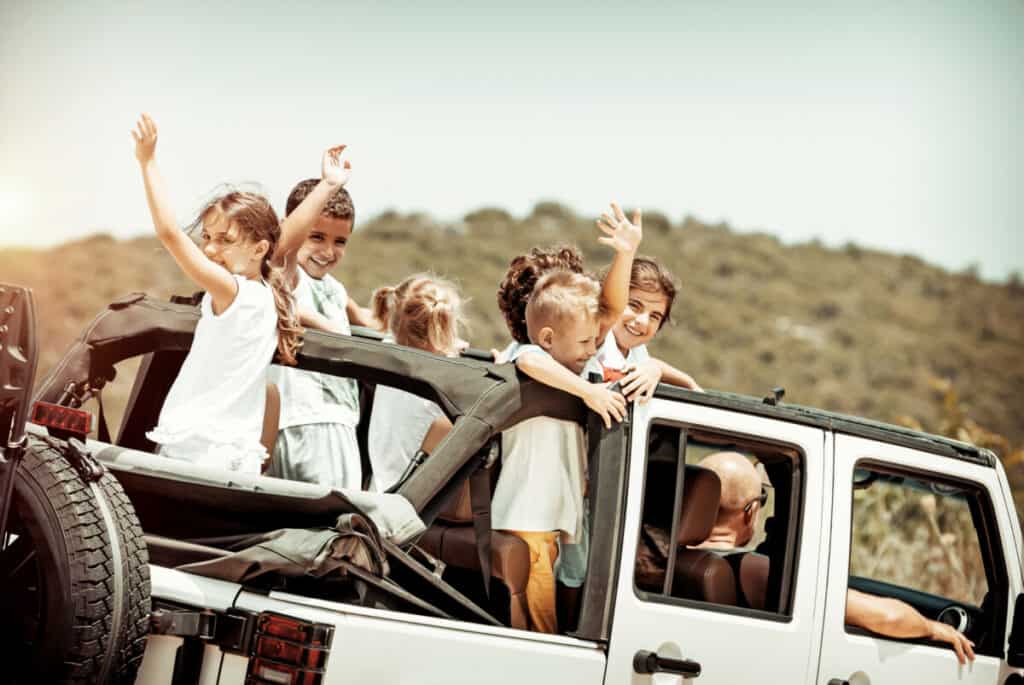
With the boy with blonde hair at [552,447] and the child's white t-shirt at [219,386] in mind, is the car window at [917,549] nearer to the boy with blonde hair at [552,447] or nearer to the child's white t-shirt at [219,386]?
the boy with blonde hair at [552,447]

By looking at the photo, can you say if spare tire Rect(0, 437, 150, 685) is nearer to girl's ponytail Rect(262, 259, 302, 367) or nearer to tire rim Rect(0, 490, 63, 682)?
tire rim Rect(0, 490, 63, 682)

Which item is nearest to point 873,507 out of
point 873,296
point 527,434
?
point 527,434

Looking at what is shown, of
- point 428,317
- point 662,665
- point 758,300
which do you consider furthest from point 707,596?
point 758,300

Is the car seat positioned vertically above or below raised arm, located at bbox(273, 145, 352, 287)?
below

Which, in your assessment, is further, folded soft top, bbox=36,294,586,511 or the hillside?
the hillside

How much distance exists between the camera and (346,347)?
436cm

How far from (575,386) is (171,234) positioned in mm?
1355

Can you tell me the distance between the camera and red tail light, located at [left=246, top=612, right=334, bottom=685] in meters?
3.28

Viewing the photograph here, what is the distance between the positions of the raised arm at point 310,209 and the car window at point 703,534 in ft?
5.19

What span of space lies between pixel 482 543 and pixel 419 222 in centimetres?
4487

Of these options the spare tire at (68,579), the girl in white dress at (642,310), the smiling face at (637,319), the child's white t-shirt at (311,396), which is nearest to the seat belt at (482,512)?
the child's white t-shirt at (311,396)

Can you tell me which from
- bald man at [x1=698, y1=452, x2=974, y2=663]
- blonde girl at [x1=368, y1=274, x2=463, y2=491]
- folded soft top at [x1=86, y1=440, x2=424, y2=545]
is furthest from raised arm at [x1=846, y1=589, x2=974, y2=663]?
folded soft top at [x1=86, y1=440, x2=424, y2=545]

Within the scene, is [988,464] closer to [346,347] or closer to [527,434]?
[527,434]

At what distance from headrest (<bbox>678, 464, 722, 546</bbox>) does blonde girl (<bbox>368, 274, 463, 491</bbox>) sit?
0.98 m
